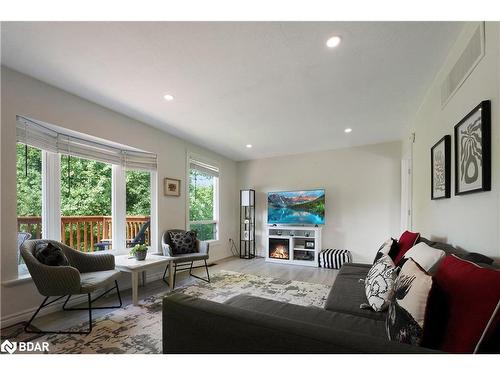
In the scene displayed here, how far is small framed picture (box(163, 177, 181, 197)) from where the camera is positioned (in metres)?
3.73

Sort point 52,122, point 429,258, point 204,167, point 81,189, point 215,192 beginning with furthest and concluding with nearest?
point 215,192, point 204,167, point 81,189, point 52,122, point 429,258

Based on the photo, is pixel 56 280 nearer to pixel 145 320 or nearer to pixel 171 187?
pixel 145 320

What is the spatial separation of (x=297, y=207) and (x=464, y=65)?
11.7ft

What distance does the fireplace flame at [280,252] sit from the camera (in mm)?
4793

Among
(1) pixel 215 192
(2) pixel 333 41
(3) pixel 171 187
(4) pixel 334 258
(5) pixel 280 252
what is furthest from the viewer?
(1) pixel 215 192

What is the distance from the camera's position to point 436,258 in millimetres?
1299

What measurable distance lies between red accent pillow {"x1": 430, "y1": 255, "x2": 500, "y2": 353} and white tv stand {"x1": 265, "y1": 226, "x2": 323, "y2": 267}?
367 centimetres

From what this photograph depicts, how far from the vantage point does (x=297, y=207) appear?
4.87 meters

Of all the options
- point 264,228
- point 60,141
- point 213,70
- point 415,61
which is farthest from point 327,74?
point 264,228

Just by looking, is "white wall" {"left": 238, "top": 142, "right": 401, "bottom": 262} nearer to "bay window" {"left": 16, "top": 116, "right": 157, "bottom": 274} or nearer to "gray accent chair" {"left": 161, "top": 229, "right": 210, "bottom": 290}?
"gray accent chair" {"left": 161, "top": 229, "right": 210, "bottom": 290}

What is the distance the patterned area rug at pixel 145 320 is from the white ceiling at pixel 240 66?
225 cm

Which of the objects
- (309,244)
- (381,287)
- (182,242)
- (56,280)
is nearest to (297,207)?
(309,244)

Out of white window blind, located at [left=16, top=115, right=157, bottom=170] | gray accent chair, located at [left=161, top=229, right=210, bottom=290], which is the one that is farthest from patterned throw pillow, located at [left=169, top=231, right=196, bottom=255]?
white window blind, located at [left=16, top=115, right=157, bottom=170]

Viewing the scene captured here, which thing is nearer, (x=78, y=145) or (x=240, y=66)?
(x=240, y=66)
